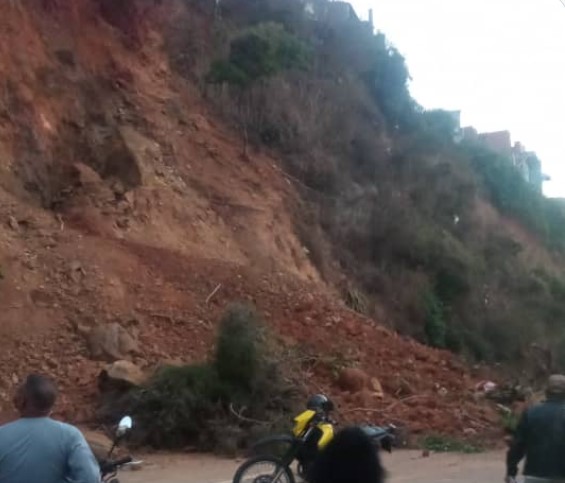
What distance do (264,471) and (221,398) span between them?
6.09 meters

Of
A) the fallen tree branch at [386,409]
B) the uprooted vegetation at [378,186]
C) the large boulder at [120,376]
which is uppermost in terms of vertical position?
the uprooted vegetation at [378,186]

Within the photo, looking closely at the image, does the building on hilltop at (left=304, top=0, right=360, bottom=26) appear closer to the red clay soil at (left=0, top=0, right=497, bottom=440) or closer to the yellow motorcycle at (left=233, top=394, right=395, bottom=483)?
the red clay soil at (left=0, top=0, right=497, bottom=440)

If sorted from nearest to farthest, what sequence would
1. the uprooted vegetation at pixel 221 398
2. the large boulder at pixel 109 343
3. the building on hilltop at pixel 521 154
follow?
the uprooted vegetation at pixel 221 398
the large boulder at pixel 109 343
the building on hilltop at pixel 521 154

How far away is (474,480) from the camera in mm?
15039

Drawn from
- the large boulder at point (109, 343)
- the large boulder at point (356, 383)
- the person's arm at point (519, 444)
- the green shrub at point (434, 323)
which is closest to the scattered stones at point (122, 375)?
the large boulder at point (109, 343)

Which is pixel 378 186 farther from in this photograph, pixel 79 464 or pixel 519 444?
pixel 79 464

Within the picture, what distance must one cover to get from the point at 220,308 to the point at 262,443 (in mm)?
11318

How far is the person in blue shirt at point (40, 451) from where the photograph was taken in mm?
5305

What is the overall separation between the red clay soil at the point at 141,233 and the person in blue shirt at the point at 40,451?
43.7 ft

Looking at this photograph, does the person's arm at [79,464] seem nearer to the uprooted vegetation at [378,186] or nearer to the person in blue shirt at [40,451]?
the person in blue shirt at [40,451]

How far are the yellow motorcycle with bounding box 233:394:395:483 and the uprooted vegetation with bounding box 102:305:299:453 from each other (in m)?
5.21

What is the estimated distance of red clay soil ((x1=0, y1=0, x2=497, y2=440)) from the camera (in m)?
20.9

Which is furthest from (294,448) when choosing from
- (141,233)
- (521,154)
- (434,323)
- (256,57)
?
(521,154)

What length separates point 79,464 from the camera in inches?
210
